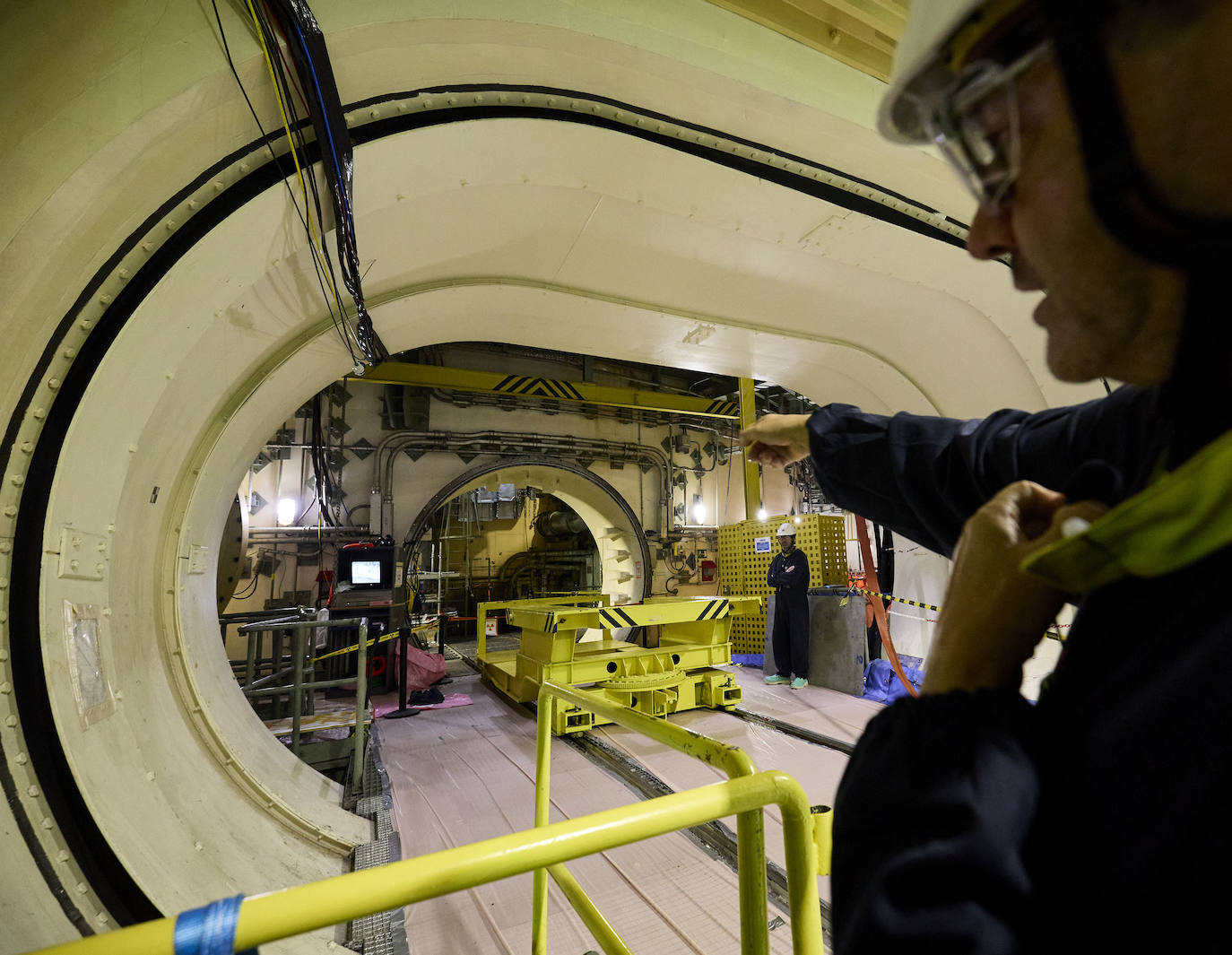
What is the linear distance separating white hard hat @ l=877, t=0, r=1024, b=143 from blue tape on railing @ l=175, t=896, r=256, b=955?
54.9 inches

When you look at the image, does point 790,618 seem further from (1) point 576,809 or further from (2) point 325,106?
(2) point 325,106

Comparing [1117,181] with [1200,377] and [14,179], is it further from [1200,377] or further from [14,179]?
[14,179]

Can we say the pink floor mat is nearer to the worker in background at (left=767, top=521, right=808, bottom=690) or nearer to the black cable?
the worker in background at (left=767, top=521, right=808, bottom=690)

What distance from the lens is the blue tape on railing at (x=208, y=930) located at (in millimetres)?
663

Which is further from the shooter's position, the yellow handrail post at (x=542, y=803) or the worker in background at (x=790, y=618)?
the worker in background at (x=790, y=618)

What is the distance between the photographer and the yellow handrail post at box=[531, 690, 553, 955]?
1861 millimetres

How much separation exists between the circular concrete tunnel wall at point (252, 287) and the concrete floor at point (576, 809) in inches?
25.4

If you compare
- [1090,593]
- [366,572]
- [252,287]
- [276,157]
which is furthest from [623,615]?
[1090,593]

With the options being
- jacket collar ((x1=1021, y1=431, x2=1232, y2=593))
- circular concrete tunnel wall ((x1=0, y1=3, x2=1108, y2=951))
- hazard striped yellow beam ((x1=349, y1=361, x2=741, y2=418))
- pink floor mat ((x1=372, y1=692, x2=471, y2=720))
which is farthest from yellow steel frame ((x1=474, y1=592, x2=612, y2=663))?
jacket collar ((x1=1021, y1=431, x2=1232, y2=593))

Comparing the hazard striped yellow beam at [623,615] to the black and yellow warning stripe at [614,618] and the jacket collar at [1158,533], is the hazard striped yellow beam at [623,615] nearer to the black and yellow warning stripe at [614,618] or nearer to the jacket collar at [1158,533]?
the black and yellow warning stripe at [614,618]

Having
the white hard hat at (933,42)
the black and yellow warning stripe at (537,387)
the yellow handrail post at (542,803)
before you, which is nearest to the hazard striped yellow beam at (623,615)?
the yellow handrail post at (542,803)

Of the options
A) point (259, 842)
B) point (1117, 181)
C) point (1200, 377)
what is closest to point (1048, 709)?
point (1200, 377)

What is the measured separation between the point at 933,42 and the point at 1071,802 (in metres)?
0.86

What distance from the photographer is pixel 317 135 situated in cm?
175
